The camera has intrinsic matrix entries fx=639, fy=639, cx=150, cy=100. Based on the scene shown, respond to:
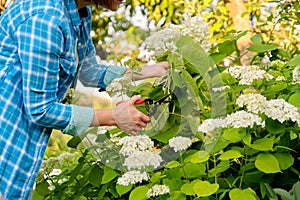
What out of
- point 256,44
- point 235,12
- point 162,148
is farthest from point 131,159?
point 235,12

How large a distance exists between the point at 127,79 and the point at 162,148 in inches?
8.7

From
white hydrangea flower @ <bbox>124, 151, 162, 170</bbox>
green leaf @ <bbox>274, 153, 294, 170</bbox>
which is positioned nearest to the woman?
white hydrangea flower @ <bbox>124, 151, 162, 170</bbox>

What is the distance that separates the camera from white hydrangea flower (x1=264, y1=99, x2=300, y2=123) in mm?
1618

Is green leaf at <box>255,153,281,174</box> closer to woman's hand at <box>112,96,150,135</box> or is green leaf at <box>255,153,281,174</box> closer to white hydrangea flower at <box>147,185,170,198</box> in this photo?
white hydrangea flower at <box>147,185,170,198</box>

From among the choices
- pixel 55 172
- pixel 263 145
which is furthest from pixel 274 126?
pixel 55 172

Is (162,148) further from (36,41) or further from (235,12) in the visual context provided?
(235,12)

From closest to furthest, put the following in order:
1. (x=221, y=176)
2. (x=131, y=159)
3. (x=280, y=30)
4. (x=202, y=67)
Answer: (x=131, y=159) < (x=202, y=67) < (x=221, y=176) < (x=280, y=30)

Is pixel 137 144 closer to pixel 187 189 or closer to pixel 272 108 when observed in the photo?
pixel 187 189

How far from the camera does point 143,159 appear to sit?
1636 mm

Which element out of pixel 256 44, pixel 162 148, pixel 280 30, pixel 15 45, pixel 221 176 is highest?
pixel 15 45

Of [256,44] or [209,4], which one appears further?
[209,4]

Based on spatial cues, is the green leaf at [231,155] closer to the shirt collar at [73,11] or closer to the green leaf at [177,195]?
the green leaf at [177,195]

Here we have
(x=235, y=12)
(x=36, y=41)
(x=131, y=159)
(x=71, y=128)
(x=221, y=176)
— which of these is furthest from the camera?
(x=235, y=12)

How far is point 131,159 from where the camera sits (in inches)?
66.1
